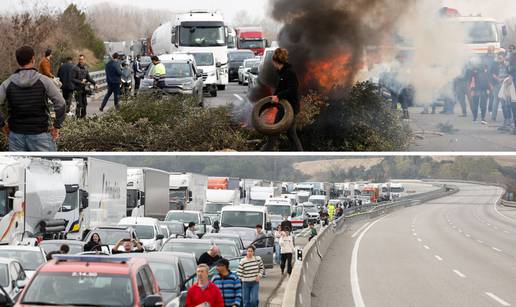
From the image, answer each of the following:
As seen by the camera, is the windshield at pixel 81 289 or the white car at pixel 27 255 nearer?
the windshield at pixel 81 289

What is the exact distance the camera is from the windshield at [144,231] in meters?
30.8

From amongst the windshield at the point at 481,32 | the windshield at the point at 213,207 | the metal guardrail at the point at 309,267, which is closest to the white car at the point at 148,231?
the metal guardrail at the point at 309,267

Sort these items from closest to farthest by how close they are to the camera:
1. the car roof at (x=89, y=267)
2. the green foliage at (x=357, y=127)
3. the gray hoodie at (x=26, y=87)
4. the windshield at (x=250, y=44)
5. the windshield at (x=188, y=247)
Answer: the car roof at (x=89, y=267) → the gray hoodie at (x=26, y=87) → the windshield at (x=188, y=247) → the green foliage at (x=357, y=127) → the windshield at (x=250, y=44)

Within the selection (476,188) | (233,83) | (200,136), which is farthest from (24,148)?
(233,83)

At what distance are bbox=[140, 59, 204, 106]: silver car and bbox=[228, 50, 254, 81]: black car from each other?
22118 mm

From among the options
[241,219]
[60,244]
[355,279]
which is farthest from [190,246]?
[241,219]

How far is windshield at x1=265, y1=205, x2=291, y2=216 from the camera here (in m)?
51.2

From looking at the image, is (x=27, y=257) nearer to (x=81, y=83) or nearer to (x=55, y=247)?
(x=55, y=247)

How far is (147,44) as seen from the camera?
193 feet

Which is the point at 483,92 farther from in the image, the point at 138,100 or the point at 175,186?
the point at 175,186

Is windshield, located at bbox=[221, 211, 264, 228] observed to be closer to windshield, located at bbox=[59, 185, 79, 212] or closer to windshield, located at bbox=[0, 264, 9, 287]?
windshield, located at bbox=[59, 185, 79, 212]

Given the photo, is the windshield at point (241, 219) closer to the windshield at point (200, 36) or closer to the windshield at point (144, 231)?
the windshield at point (144, 231)

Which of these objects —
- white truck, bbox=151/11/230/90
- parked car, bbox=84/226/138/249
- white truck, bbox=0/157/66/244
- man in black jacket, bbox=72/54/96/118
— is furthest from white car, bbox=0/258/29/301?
white truck, bbox=151/11/230/90

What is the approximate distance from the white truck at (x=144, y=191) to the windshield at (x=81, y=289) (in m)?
30.9
